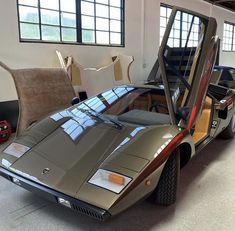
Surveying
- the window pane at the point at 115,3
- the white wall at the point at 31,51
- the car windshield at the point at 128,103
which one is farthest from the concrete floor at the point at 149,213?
the window pane at the point at 115,3

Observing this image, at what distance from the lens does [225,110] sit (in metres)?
3.26

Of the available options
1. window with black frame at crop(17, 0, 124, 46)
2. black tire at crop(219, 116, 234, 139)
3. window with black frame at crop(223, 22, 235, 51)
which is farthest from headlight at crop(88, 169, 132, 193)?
window with black frame at crop(223, 22, 235, 51)

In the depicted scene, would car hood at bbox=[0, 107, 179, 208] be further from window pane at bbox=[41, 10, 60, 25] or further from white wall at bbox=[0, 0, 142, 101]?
window pane at bbox=[41, 10, 60, 25]

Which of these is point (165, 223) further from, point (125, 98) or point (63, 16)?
point (63, 16)

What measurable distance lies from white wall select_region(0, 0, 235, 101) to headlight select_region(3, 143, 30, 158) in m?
2.18

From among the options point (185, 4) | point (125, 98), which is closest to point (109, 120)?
point (125, 98)

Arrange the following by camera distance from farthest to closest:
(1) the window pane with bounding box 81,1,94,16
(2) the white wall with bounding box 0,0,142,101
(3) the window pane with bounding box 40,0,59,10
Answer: (1) the window pane with bounding box 81,1,94,16, (3) the window pane with bounding box 40,0,59,10, (2) the white wall with bounding box 0,0,142,101

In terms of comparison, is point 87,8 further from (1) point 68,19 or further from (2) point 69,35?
(2) point 69,35

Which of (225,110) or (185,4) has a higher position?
(185,4)

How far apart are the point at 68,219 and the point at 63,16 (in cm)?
394

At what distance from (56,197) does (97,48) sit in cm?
423

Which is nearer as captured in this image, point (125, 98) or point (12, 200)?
point (12, 200)

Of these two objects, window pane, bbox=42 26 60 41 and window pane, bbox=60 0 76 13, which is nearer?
window pane, bbox=42 26 60 41

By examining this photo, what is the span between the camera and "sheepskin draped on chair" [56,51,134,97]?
467 cm
